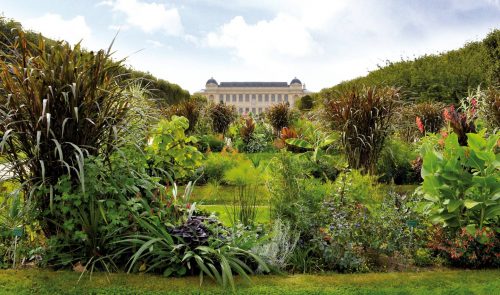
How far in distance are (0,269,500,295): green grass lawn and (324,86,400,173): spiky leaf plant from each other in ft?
10.9

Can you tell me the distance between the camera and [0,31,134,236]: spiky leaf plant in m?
3.36

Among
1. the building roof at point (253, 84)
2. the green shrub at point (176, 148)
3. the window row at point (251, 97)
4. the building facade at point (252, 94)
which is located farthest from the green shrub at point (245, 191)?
the building roof at point (253, 84)

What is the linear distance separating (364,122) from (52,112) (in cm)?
421

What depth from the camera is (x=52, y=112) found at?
3420 mm

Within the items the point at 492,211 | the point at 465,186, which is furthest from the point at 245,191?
the point at 492,211

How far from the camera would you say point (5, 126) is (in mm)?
3334

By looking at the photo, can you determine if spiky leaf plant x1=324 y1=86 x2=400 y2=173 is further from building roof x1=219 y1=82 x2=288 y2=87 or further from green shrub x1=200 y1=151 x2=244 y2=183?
building roof x1=219 y1=82 x2=288 y2=87

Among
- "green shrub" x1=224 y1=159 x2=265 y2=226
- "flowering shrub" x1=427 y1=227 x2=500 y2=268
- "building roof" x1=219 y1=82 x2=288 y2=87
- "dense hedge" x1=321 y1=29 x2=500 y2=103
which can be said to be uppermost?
"building roof" x1=219 y1=82 x2=288 y2=87

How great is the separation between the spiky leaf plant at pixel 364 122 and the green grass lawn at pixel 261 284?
10.9ft

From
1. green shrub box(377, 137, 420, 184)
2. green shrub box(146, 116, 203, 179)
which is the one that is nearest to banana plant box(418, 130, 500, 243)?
green shrub box(377, 137, 420, 184)

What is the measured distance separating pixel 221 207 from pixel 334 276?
8.40 ft

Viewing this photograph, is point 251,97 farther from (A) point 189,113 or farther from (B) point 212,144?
(B) point 212,144

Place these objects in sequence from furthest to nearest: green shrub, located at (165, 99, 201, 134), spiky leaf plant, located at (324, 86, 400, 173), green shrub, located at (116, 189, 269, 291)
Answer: green shrub, located at (165, 99, 201, 134) < spiky leaf plant, located at (324, 86, 400, 173) < green shrub, located at (116, 189, 269, 291)

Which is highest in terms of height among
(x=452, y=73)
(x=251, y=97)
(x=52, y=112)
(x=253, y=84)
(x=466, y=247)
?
(x=253, y=84)
